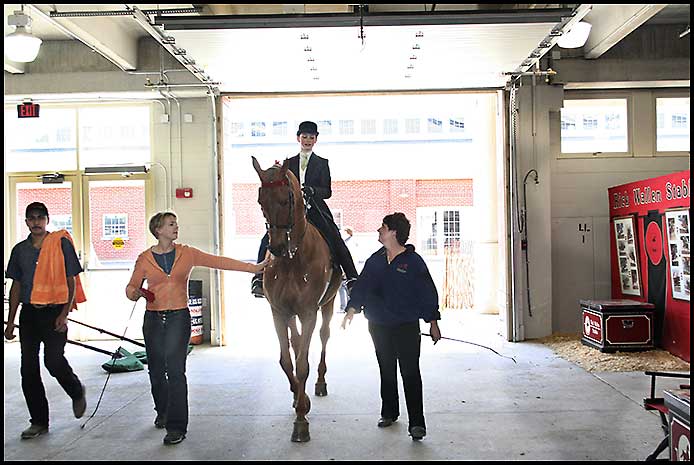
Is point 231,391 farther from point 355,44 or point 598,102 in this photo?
point 598,102

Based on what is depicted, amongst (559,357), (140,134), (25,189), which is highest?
(140,134)

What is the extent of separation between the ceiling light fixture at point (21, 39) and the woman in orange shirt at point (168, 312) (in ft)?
9.31

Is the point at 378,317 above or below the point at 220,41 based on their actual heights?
below

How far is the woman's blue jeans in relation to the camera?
14.5ft

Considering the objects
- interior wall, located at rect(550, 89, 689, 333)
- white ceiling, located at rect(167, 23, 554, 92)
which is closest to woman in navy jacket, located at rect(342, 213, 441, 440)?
white ceiling, located at rect(167, 23, 554, 92)

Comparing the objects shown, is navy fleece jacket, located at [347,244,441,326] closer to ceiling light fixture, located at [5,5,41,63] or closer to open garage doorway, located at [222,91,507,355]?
ceiling light fixture, located at [5,5,41,63]

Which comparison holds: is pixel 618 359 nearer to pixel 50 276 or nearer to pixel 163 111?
pixel 50 276

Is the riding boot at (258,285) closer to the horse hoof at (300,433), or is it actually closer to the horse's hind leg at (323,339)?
the horse's hind leg at (323,339)

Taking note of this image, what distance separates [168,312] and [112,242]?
522 cm

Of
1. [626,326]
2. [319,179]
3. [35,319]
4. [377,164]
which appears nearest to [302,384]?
[319,179]

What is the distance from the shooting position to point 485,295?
12.0 meters

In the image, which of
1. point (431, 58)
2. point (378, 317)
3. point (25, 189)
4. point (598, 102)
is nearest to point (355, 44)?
point (431, 58)

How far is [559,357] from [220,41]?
514 cm

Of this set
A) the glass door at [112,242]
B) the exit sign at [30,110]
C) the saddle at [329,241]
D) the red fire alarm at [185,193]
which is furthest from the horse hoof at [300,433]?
the exit sign at [30,110]
